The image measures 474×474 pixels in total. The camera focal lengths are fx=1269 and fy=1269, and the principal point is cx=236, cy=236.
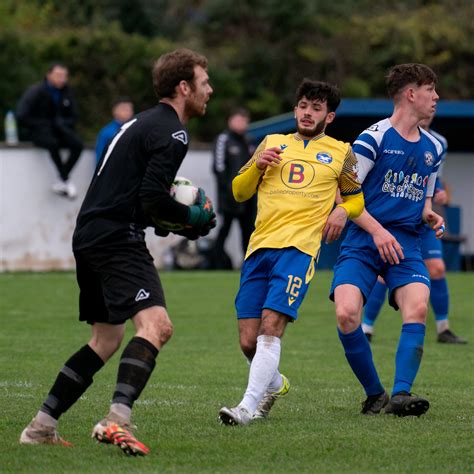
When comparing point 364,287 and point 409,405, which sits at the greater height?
point 364,287

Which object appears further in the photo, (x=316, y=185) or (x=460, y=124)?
(x=460, y=124)

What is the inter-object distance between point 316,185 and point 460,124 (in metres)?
16.6

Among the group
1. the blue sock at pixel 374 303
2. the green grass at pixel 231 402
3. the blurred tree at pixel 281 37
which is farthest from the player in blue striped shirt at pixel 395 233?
the blurred tree at pixel 281 37

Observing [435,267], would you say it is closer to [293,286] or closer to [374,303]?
[374,303]

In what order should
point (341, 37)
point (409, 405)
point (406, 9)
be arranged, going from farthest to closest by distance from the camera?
point (406, 9), point (341, 37), point (409, 405)

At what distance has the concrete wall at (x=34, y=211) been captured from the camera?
20188 mm

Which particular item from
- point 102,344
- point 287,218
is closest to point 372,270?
point 287,218

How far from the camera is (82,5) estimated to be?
35.8 m

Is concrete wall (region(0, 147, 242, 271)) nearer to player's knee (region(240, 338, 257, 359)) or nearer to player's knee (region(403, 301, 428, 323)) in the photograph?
player's knee (region(240, 338, 257, 359))

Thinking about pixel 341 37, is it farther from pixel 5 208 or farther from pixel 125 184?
pixel 125 184

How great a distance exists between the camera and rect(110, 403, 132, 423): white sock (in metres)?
6.03

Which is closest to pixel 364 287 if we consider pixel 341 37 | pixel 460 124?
pixel 460 124

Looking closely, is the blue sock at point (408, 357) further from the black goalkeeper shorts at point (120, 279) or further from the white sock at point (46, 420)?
the white sock at point (46, 420)

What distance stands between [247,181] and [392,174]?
37.9 inches
